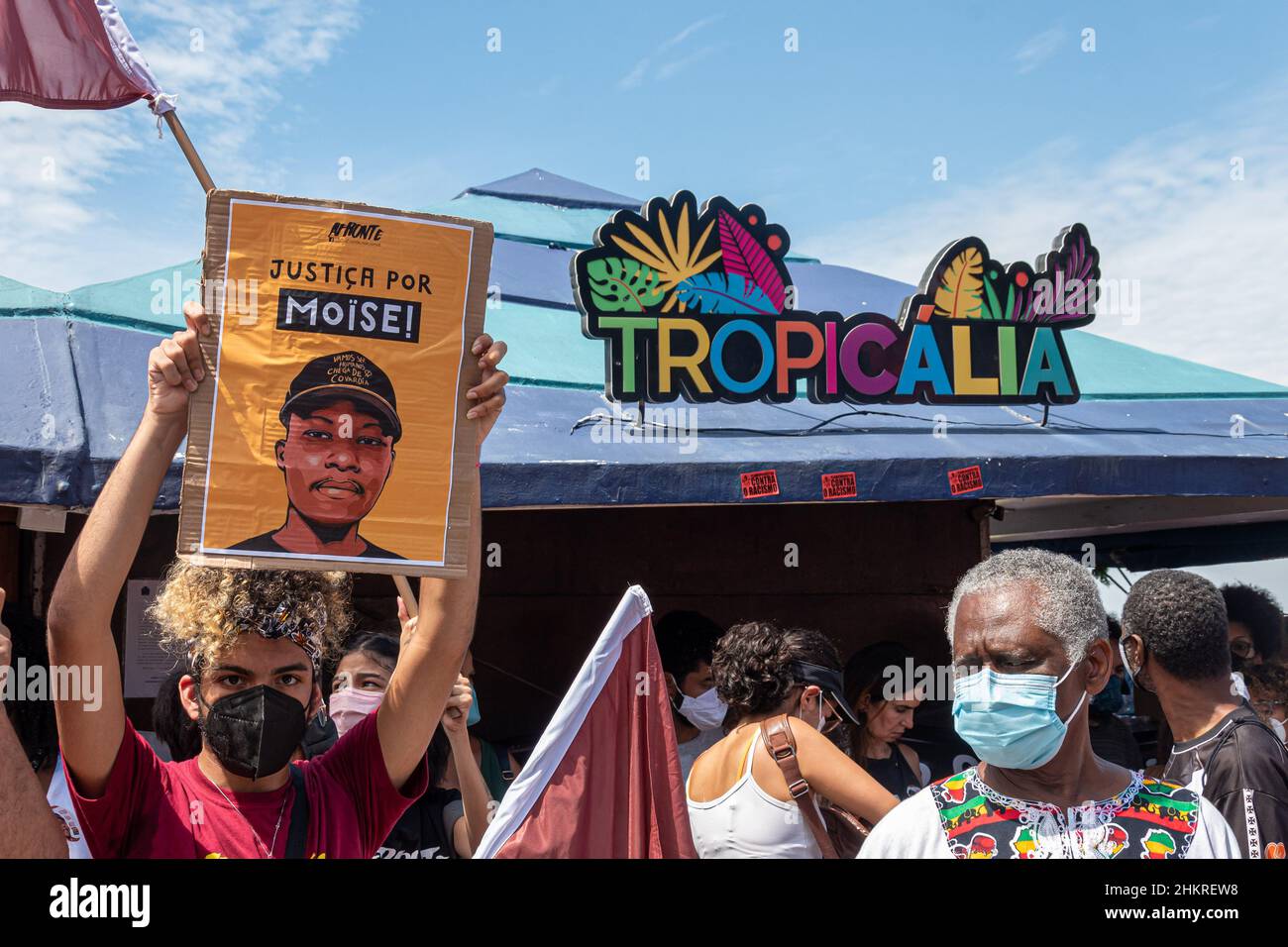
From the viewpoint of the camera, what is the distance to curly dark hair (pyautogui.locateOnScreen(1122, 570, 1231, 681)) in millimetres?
3490

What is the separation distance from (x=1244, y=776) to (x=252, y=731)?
2.61 metres

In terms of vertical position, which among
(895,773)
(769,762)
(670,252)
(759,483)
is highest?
(670,252)

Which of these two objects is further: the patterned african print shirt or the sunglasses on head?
the sunglasses on head

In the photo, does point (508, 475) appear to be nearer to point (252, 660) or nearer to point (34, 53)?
point (34, 53)

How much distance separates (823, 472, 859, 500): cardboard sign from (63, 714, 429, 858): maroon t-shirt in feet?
11.6

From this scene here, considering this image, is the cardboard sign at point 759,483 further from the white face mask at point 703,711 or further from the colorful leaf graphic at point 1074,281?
the colorful leaf graphic at point 1074,281

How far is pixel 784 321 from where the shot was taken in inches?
264

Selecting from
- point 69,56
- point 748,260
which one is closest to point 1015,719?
point 69,56

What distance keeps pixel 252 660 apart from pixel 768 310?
471 centimetres

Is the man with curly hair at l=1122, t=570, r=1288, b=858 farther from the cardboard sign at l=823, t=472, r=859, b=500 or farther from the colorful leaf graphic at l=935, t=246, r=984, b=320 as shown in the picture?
the colorful leaf graphic at l=935, t=246, r=984, b=320

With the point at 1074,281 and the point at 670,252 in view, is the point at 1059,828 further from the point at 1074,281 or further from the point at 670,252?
the point at 1074,281

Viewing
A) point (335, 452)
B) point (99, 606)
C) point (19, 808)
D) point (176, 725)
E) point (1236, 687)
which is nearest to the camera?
point (19, 808)

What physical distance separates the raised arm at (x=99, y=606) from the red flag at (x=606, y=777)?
1.02m

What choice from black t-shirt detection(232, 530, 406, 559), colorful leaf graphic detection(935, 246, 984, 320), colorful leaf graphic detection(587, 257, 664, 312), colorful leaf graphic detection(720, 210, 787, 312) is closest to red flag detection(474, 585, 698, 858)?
black t-shirt detection(232, 530, 406, 559)
